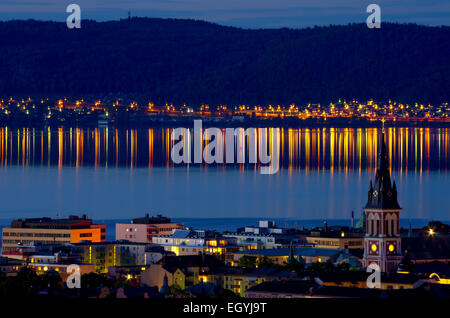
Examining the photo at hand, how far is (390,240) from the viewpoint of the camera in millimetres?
26438

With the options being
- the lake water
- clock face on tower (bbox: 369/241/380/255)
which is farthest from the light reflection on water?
clock face on tower (bbox: 369/241/380/255)

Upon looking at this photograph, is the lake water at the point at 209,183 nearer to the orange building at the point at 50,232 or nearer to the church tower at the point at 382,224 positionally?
the orange building at the point at 50,232

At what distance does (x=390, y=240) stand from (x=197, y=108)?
115 metres

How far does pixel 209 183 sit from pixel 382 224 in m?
33.9

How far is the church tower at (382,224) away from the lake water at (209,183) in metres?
17.4

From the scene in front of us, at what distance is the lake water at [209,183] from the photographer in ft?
155

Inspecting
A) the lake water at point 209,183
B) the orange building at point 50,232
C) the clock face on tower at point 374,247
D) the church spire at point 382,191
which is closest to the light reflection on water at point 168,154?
the lake water at point 209,183

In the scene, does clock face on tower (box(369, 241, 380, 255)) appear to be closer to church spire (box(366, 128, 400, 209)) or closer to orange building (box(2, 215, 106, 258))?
church spire (box(366, 128, 400, 209))

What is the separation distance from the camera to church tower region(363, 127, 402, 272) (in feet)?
86.4

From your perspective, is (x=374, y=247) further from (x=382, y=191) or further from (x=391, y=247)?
(x=382, y=191)

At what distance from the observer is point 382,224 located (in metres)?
26.5

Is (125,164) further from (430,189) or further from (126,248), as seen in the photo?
(126,248)
